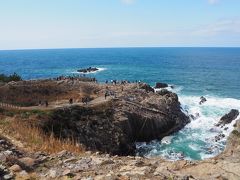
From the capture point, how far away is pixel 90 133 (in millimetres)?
44719

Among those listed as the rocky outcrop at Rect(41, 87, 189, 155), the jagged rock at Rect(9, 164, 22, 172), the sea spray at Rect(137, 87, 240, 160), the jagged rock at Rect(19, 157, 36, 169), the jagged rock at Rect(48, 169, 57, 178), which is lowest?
the sea spray at Rect(137, 87, 240, 160)

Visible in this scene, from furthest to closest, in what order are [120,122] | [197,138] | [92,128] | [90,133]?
[197,138] → [120,122] → [92,128] → [90,133]

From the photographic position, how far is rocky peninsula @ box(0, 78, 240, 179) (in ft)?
38.5

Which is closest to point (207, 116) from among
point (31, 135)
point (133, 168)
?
point (31, 135)

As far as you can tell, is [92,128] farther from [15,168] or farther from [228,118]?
[15,168]

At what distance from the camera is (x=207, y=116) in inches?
2709

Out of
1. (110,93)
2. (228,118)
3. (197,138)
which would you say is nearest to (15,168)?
(197,138)

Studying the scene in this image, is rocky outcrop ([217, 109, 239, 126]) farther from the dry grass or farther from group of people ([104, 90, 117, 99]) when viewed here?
the dry grass

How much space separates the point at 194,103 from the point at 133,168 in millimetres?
69887

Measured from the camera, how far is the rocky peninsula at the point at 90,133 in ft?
38.5

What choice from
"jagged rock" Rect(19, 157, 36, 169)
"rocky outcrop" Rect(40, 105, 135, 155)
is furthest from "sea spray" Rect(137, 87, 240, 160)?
"jagged rock" Rect(19, 157, 36, 169)

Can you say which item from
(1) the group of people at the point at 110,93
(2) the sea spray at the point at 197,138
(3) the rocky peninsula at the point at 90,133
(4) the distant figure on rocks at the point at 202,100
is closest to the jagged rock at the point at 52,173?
(3) the rocky peninsula at the point at 90,133

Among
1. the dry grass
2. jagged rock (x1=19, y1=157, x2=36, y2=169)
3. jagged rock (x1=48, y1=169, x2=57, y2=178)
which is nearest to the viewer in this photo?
jagged rock (x1=48, y1=169, x2=57, y2=178)

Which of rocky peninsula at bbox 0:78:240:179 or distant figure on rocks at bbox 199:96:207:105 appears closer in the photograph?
rocky peninsula at bbox 0:78:240:179
